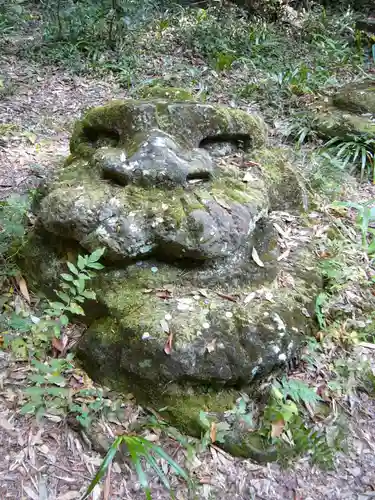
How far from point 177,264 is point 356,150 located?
11.5 feet

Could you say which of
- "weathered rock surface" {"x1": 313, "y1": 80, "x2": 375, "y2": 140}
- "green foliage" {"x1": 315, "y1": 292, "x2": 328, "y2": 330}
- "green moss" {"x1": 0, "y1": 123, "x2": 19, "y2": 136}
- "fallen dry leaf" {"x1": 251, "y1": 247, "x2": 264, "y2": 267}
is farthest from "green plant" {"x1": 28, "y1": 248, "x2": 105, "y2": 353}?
"weathered rock surface" {"x1": 313, "y1": 80, "x2": 375, "y2": 140}

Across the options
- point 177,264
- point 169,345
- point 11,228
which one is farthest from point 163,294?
point 11,228

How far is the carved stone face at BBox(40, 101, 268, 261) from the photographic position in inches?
108

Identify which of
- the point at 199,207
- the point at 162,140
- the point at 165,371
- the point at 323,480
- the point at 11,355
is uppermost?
the point at 162,140

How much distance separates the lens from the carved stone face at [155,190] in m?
2.75

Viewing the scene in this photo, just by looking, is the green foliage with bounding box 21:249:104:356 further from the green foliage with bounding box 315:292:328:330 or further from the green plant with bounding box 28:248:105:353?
the green foliage with bounding box 315:292:328:330

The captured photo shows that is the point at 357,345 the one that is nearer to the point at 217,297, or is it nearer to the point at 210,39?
the point at 217,297

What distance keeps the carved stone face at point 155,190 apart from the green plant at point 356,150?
2.51 meters

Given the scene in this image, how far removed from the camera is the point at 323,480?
2557 mm

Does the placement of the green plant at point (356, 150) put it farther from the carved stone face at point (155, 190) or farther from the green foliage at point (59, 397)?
the green foliage at point (59, 397)

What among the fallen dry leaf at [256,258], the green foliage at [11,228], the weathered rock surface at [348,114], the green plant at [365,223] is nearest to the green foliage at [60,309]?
the green foliage at [11,228]

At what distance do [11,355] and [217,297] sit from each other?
1.22 meters

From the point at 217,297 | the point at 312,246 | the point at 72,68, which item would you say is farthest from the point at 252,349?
the point at 72,68

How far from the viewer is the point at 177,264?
9.49 feet
